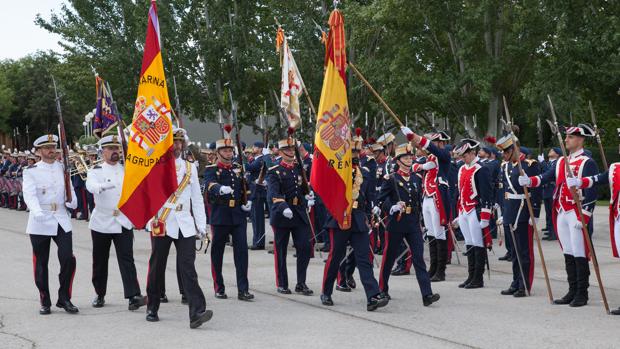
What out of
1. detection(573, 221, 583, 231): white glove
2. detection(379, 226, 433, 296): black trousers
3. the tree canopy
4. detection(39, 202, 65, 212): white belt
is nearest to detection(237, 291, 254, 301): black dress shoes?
detection(379, 226, 433, 296): black trousers

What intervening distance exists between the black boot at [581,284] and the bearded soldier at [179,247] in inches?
156

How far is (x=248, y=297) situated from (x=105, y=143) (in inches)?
94.5

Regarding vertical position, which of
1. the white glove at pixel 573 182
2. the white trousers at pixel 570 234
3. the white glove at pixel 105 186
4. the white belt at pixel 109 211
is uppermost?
the white glove at pixel 105 186

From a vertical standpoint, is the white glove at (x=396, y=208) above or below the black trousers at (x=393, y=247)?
above

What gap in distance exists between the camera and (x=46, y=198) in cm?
965

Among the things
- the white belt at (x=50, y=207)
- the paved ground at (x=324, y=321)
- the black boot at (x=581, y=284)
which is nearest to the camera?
the paved ground at (x=324, y=321)

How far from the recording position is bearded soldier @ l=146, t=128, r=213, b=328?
8562 millimetres

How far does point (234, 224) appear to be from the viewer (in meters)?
10.4

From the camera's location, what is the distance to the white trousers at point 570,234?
377 inches

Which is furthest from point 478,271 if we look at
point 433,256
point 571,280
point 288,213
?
point 288,213

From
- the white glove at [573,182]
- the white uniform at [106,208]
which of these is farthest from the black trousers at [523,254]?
the white uniform at [106,208]

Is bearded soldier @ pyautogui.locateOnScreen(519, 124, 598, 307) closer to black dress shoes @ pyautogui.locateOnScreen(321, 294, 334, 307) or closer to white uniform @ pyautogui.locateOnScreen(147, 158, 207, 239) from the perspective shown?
black dress shoes @ pyautogui.locateOnScreen(321, 294, 334, 307)

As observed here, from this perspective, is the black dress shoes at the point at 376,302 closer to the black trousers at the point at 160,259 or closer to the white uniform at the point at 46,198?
the black trousers at the point at 160,259

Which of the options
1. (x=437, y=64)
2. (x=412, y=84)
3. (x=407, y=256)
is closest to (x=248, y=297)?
(x=407, y=256)
